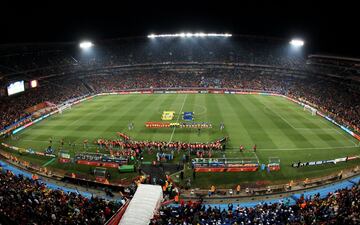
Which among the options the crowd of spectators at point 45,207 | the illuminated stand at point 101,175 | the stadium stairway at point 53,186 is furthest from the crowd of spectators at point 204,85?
the crowd of spectators at point 45,207

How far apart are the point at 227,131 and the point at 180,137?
22.0ft

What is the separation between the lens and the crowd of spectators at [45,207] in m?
16.1

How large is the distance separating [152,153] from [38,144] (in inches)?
638

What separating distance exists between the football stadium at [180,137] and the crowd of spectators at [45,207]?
11 centimetres

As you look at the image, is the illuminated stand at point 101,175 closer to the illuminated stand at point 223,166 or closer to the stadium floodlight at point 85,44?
the illuminated stand at point 223,166

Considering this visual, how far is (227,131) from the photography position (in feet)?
129

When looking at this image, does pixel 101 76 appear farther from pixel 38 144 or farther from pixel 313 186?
pixel 313 186

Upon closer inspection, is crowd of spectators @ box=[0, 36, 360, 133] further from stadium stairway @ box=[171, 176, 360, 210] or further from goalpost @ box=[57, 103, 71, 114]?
stadium stairway @ box=[171, 176, 360, 210]

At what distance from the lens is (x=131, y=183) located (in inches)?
1054

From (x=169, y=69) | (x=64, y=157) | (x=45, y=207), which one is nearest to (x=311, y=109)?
(x=64, y=157)

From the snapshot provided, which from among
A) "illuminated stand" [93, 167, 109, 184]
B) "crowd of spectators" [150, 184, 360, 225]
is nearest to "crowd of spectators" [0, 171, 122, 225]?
"crowd of spectators" [150, 184, 360, 225]

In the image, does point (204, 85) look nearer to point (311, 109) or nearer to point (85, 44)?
point (311, 109)

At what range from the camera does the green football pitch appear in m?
29.4

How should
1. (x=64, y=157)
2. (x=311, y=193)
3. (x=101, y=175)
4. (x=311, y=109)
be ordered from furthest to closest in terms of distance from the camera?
(x=311, y=109), (x=64, y=157), (x=101, y=175), (x=311, y=193)
